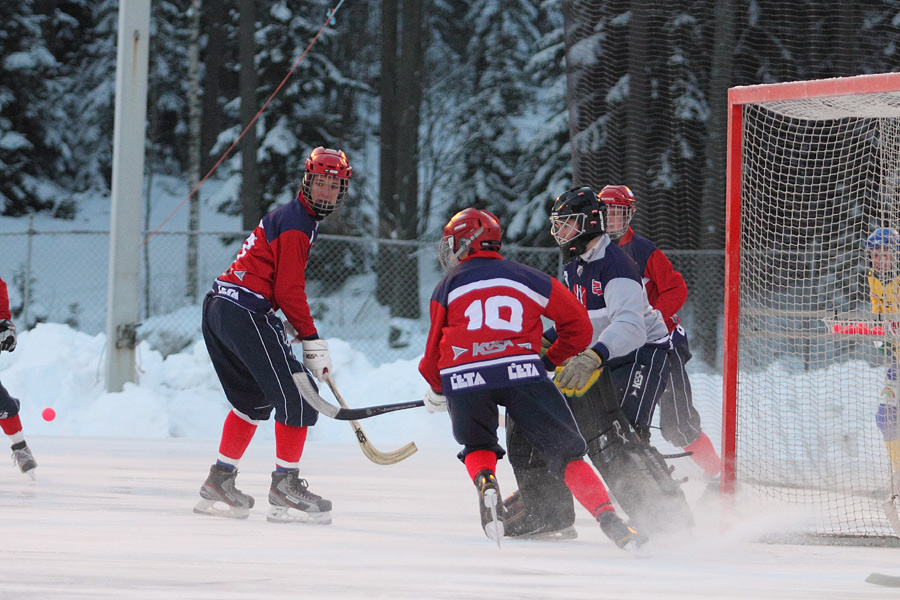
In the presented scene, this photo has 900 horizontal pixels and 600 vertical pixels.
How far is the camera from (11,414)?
5332 millimetres

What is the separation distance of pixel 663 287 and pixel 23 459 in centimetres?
312

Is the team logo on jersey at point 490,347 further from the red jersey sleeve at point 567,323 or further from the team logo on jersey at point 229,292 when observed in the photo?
the team logo on jersey at point 229,292

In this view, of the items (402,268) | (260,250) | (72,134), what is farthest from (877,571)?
(72,134)

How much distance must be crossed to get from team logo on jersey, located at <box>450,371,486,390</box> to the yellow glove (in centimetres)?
31

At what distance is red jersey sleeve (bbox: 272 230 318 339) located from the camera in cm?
418

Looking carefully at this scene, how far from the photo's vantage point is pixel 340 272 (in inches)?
635

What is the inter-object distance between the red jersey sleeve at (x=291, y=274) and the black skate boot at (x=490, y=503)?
3.34 feet

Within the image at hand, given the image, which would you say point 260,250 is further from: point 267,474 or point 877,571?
point 877,571

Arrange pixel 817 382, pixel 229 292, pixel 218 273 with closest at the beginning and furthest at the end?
pixel 229 292 → pixel 817 382 → pixel 218 273

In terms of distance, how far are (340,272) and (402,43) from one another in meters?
4.30

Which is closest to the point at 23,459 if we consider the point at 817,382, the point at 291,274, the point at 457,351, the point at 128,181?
the point at 291,274

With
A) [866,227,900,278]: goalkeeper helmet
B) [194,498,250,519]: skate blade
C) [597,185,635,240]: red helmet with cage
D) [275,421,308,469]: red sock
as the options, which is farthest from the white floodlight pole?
[866,227,900,278]: goalkeeper helmet

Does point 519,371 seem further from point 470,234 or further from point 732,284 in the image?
point 732,284

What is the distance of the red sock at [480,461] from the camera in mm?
3691
